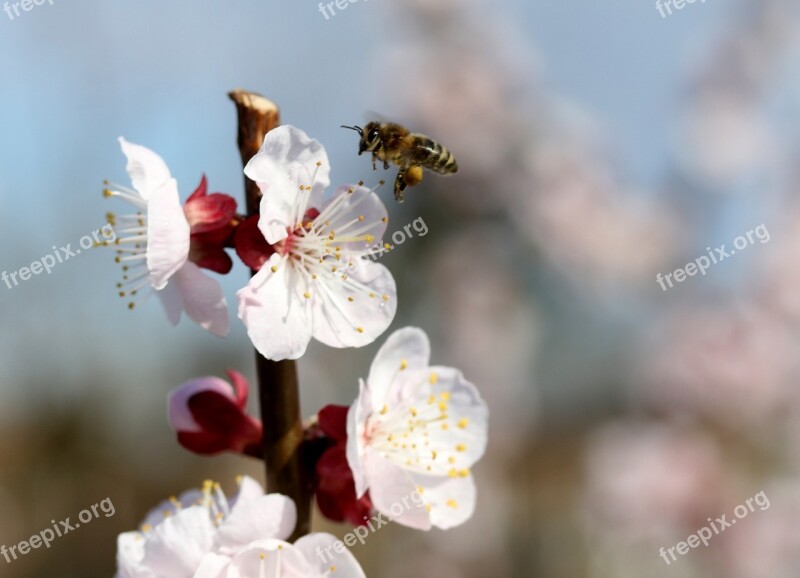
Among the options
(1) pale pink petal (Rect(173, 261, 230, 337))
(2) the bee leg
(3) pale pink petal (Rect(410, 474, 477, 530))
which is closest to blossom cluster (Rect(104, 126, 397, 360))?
(1) pale pink petal (Rect(173, 261, 230, 337))

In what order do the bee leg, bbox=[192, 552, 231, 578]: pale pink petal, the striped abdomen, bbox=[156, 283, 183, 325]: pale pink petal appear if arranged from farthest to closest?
the striped abdomen → the bee leg → bbox=[156, 283, 183, 325]: pale pink petal → bbox=[192, 552, 231, 578]: pale pink petal

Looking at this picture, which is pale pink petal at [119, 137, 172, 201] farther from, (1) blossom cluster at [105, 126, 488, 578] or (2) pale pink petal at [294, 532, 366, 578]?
(2) pale pink petal at [294, 532, 366, 578]

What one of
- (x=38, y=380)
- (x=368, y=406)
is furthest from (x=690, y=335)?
(x=368, y=406)

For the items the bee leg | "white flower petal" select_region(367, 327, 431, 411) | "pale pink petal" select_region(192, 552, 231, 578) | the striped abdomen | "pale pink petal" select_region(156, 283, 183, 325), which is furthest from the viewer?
the striped abdomen

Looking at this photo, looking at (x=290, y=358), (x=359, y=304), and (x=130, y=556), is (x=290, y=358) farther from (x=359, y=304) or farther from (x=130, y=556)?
(x=130, y=556)

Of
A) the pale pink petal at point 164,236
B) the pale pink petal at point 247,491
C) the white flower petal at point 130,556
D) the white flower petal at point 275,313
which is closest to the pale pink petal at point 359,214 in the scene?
the white flower petal at point 275,313

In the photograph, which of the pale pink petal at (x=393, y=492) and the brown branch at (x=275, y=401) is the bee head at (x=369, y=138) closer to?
the brown branch at (x=275, y=401)

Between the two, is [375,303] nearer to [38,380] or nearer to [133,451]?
[38,380]
